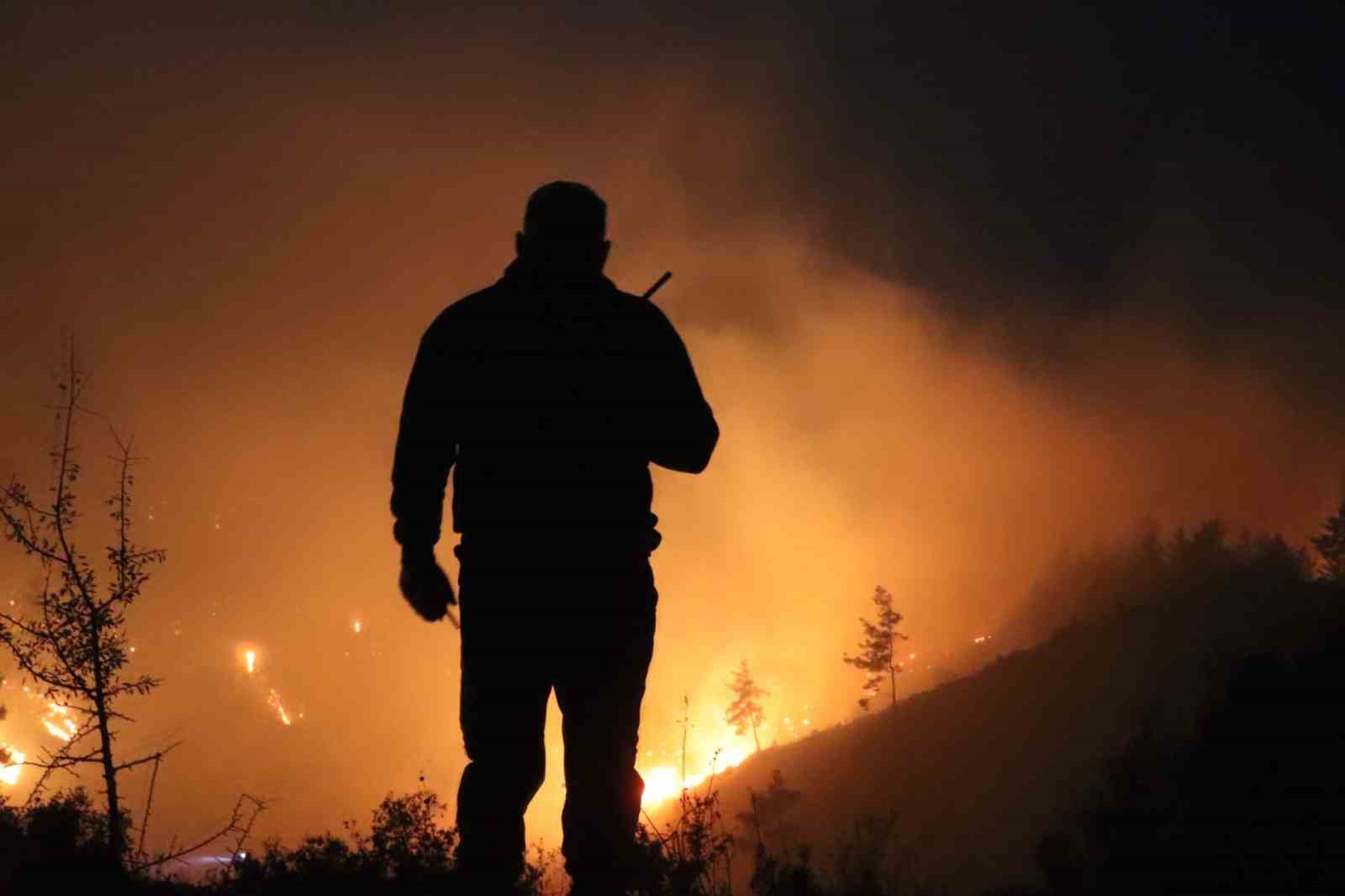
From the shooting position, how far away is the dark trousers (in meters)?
3.52

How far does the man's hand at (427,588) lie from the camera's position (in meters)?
3.84

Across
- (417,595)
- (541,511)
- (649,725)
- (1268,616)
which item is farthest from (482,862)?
(649,725)

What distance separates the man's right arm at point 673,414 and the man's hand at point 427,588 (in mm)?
1304

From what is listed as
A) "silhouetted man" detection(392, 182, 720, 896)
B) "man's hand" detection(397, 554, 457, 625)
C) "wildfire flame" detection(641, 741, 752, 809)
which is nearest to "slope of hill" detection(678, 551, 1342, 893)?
"silhouetted man" detection(392, 182, 720, 896)

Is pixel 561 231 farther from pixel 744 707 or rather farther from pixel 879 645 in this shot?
pixel 744 707

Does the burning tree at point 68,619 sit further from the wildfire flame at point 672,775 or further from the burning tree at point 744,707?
the wildfire flame at point 672,775

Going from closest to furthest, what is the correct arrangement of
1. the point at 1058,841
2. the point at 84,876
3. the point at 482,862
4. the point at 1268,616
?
the point at 482,862 → the point at 84,876 → the point at 1058,841 → the point at 1268,616

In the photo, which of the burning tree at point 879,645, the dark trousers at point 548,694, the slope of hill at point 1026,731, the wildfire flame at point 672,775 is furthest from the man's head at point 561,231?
the wildfire flame at point 672,775

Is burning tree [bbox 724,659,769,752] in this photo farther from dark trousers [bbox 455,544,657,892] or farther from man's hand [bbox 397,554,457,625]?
man's hand [bbox 397,554,457,625]

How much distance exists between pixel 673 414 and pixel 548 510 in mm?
851

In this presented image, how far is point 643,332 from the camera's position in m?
3.90

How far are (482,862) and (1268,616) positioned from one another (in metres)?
77.9

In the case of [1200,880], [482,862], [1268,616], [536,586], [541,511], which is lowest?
[1200,880]

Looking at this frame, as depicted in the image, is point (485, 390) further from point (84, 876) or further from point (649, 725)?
point (649, 725)
